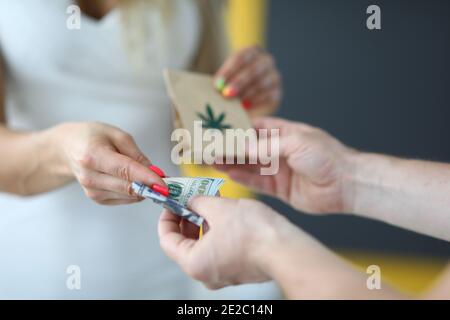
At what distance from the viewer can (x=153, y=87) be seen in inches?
33.8

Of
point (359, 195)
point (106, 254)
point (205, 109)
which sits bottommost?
point (106, 254)

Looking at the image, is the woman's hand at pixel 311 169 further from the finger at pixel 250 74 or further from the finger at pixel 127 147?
the finger at pixel 127 147

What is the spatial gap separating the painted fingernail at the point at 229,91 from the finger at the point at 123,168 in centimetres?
33

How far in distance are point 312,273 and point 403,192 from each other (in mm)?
287

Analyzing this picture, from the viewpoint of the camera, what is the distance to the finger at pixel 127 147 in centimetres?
58

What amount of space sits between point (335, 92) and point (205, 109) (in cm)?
80

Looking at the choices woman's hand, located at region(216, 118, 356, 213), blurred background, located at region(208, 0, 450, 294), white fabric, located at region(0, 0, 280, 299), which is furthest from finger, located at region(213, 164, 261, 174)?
blurred background, located at region(208, 0, 450, 294)

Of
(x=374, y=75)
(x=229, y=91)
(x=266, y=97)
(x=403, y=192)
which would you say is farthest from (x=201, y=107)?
(x=374, y=75)

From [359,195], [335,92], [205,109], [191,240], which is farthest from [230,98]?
[335,92]

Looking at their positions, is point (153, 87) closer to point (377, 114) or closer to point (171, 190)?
point (171, 190)

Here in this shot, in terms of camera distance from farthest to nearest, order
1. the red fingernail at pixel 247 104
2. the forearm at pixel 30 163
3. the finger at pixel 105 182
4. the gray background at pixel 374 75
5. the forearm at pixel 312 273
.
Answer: the gray background at pixel 374 75 < the red fingernail at pixel 247 104 < the forearm at pixel 30 163 < the finger at pixel 105 182 < the forearm at pixel 312 273

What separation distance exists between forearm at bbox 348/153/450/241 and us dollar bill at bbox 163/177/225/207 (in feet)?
0.87

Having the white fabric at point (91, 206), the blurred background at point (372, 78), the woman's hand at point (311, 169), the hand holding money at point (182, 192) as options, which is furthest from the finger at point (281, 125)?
the blurred background at point (372, 78)

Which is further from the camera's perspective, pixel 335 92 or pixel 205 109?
pixel 335 92
